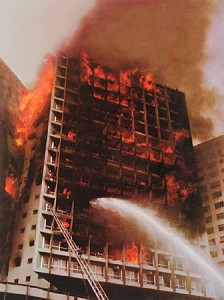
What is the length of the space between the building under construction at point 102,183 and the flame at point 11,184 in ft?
1.80

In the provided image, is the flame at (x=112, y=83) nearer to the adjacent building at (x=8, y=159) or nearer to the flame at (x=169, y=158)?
the flame at (x=169, y=158)

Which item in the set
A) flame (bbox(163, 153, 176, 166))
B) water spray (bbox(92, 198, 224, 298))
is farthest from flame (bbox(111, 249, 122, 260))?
flame (bbox(163, 153, 176, 166))

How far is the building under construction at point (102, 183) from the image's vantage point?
54.0 ft

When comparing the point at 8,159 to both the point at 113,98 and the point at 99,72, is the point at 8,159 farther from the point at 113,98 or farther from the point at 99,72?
the point at 99,72

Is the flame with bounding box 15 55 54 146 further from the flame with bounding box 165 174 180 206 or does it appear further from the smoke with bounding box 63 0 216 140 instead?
the flame with bounding box 165 174 180 206

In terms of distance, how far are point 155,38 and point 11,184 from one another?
33.3 feet

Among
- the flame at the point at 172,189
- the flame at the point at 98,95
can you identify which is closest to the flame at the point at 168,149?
the flame at the point at 172,189

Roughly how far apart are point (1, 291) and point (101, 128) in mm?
8925

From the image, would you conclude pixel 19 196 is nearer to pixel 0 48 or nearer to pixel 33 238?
pixel 33 238

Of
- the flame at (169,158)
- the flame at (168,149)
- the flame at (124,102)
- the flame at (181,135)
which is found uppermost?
the flame at (124,102)

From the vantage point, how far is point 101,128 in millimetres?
19188

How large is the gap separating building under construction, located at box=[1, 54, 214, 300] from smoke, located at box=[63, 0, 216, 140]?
2025 millimetres

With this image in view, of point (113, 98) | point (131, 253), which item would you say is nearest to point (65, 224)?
point (131, 253)

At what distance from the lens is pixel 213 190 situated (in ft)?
78.5
